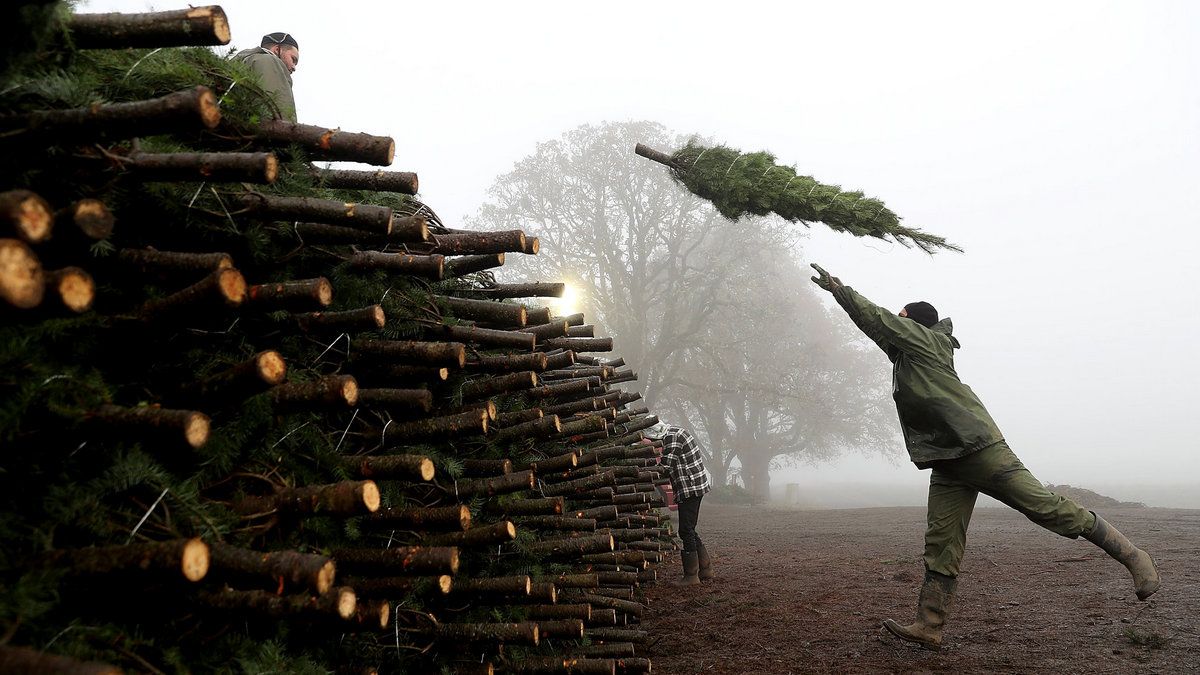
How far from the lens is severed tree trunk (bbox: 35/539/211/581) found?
1.59 metres

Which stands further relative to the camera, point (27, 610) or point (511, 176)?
point (511, 176)

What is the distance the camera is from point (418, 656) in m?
2.92

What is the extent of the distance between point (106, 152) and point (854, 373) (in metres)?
32.9

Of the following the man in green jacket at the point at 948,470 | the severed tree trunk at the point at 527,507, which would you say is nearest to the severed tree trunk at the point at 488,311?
the severed tree trunk at the point at 527,507

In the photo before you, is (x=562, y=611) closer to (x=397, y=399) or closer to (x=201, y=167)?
(x=397, y=399)

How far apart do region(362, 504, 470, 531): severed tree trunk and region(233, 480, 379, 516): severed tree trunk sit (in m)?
0.60

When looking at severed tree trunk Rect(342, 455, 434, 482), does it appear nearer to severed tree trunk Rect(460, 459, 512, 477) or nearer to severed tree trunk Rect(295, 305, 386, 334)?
severed tree trunk Rect(295, 305, 386, 334)

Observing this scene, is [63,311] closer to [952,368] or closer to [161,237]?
[161,237]

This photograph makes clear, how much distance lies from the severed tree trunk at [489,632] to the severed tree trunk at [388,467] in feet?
2.55

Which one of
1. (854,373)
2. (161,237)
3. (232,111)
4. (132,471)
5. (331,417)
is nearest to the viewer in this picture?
(132,471)

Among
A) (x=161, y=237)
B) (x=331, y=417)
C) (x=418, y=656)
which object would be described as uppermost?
(x=161, y=237)

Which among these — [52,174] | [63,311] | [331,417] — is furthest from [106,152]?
[331,417]

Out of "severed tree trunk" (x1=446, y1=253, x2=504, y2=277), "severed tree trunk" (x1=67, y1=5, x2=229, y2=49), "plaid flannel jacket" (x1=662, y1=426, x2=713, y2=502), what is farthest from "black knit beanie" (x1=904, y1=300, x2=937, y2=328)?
"severed tree trunk" (x1=67, y1=5, x2=229, y2=49)

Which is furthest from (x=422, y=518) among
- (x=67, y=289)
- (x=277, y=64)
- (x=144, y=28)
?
(x=277, y=64)
